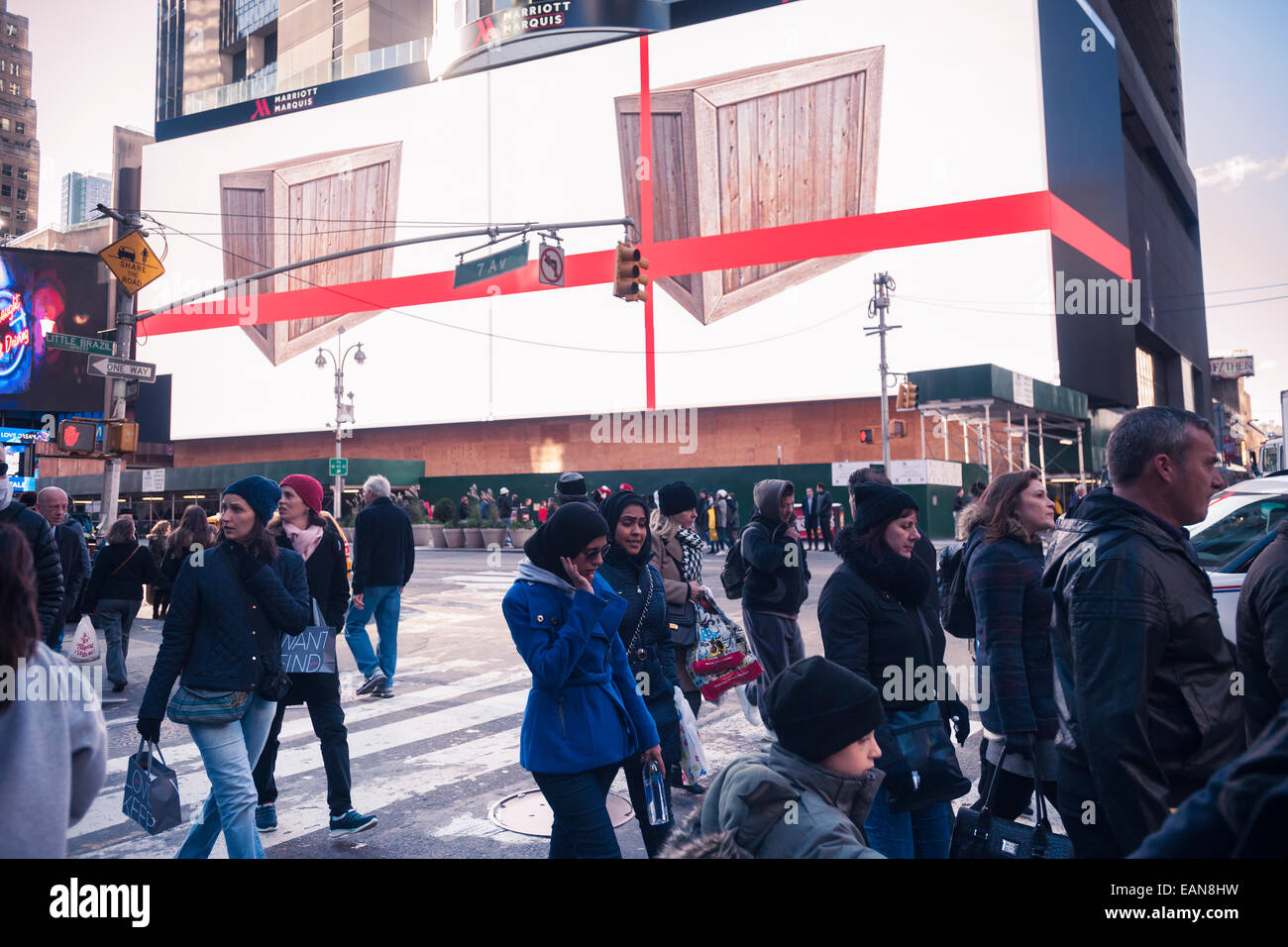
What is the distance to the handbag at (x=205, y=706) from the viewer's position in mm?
3762

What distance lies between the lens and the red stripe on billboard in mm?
32219

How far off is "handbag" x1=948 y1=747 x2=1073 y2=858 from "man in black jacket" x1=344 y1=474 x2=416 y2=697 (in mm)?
6493

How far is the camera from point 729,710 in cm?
764

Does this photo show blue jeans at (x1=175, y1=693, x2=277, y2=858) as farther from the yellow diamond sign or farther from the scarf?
the yellow diamond sign

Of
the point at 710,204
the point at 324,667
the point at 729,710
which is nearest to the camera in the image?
the point at 324,667

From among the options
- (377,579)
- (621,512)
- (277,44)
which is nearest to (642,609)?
(621,512)

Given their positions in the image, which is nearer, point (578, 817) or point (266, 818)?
point (578, 817)

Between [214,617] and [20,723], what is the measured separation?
7.92 feet

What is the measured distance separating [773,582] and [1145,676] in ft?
11.4

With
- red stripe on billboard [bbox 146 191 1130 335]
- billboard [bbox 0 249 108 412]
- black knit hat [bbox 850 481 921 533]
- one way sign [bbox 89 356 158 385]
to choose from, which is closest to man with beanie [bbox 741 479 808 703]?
black knit hat [bbox 850 481 921 533]

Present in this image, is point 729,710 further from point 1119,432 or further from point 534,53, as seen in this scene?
point 534,53

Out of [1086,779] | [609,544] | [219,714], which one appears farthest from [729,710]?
[1086,779]

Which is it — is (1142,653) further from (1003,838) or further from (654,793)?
(654,793)

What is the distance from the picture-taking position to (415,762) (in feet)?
20.5
